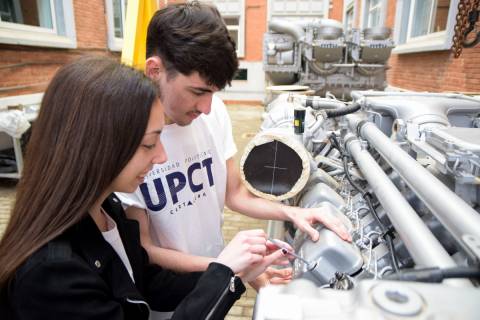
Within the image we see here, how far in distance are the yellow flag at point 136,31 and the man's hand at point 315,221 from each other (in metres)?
0.76

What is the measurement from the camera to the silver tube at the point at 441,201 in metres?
0.59

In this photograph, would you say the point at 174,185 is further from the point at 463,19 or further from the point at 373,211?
the point at 463,19

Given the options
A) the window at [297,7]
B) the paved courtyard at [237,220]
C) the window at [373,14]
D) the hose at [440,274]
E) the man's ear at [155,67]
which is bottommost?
the paved courtyard at [237,220]

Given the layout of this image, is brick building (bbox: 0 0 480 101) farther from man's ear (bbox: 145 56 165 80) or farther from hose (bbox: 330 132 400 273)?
man's ear (bbox: 145 56 165 80)

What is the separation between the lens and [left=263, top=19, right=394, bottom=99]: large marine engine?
18.6 feet

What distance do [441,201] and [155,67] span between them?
3.05ft

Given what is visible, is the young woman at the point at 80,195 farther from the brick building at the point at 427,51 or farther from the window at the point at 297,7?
the window at the point at 297,7

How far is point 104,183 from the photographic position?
845mm

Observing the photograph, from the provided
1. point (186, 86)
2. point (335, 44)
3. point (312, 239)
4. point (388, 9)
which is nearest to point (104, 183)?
point (186, 86)

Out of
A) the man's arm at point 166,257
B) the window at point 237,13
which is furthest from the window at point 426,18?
the window at point 237,13

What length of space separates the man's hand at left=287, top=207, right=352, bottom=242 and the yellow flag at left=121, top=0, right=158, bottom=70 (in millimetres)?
764

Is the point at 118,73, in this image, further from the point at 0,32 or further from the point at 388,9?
the point at 388,9

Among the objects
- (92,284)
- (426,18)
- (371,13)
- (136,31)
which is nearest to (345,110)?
(136,31)

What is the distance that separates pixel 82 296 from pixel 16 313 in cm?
17
